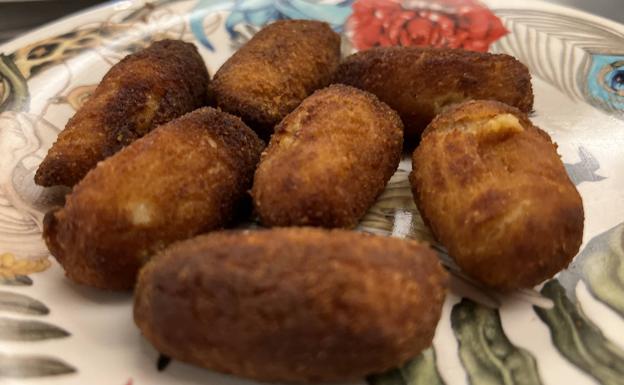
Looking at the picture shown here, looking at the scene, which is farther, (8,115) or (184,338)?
(8,115)

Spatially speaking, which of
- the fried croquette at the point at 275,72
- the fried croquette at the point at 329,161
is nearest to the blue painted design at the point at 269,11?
Answer: the fried croquette at the point at 275,72

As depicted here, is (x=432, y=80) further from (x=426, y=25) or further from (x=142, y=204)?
(x=142, y=204)

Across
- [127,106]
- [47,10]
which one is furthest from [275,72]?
[47,10]

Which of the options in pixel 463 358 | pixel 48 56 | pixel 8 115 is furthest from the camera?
pixel 48 56

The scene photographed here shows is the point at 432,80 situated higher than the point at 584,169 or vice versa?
the point at 432,80

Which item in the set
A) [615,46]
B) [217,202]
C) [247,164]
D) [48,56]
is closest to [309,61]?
[247,164]

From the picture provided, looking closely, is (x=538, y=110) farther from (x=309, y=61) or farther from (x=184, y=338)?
(x=184, y=338)

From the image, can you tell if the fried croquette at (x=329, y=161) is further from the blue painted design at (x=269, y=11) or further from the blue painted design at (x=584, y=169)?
the blue painted design at (x=269, y=11)
